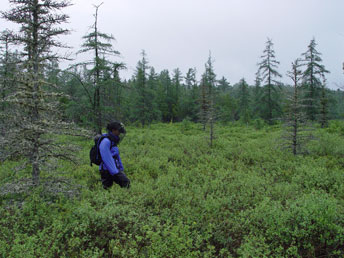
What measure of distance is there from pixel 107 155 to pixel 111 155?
122mm

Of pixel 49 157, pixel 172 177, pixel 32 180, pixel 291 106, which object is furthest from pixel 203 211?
pixel 291 106

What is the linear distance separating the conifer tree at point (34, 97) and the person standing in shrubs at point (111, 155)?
1000mm

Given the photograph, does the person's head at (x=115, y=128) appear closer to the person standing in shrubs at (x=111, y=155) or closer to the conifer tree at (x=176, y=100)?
the person standing in shrubs at (x=111, y=155)

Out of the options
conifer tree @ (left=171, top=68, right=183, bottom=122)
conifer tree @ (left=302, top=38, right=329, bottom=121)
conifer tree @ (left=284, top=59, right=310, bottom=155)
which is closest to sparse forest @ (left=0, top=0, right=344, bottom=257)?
conifer tree @ (left=284, top=59, right=310, bottom=155)

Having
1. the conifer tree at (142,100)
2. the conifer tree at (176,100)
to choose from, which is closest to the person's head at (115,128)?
the conifer tree at (142,100)

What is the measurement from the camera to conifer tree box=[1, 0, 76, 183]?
4.92 m

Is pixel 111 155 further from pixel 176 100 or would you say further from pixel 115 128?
pixel 176 100

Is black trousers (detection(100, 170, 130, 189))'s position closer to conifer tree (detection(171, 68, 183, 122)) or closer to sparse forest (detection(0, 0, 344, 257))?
sparse forest (detection(0, 0, 344, 257))

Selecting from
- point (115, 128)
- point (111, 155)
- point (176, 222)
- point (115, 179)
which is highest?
point (115, 128)

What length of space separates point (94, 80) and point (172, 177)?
11.7 metres

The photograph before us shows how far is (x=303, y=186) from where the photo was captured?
7.06 metres

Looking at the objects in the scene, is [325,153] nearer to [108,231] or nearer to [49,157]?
[108,231]

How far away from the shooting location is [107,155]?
5.27 meters

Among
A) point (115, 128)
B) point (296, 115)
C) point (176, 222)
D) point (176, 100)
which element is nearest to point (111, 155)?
point (115, 128)
